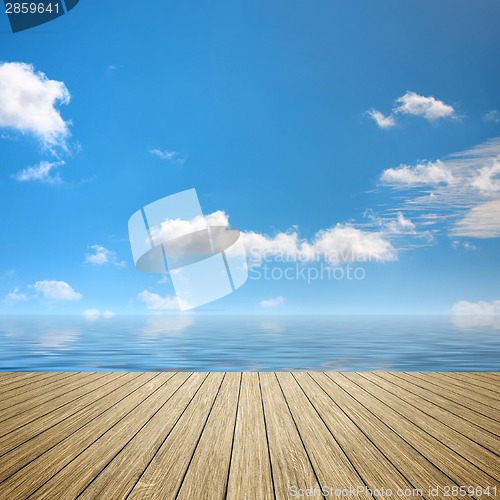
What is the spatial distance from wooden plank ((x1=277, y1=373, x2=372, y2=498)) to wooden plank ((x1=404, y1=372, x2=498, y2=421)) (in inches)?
40.7

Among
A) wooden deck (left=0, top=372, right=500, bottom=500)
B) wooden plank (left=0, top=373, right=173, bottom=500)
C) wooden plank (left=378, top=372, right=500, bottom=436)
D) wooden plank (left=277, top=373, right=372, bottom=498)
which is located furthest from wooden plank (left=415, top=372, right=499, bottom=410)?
wooden plank (left=0, top=373, right=173, bottom=500)

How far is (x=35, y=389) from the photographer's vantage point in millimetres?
3057

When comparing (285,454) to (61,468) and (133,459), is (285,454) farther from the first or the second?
(61,468)

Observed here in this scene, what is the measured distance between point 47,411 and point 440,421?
2293mm

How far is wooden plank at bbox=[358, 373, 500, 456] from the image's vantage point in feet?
6.57

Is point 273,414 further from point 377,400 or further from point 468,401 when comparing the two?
point 468,401

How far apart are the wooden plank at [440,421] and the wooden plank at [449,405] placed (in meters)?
0.04

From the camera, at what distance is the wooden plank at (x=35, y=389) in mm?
2686

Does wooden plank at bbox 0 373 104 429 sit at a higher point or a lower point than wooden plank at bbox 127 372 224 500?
higher

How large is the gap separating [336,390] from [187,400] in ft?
3.67

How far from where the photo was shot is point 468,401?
9.18 feet

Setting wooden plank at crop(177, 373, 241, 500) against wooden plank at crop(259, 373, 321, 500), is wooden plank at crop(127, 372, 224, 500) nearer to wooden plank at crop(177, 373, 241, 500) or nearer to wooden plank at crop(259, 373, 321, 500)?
wooden plank at crop(177, 373, 241, 500)

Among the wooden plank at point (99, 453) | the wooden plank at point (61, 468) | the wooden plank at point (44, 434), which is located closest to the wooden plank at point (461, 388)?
the wooden plank at point (99, 453)

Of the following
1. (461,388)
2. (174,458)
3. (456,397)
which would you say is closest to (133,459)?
(174,458)
